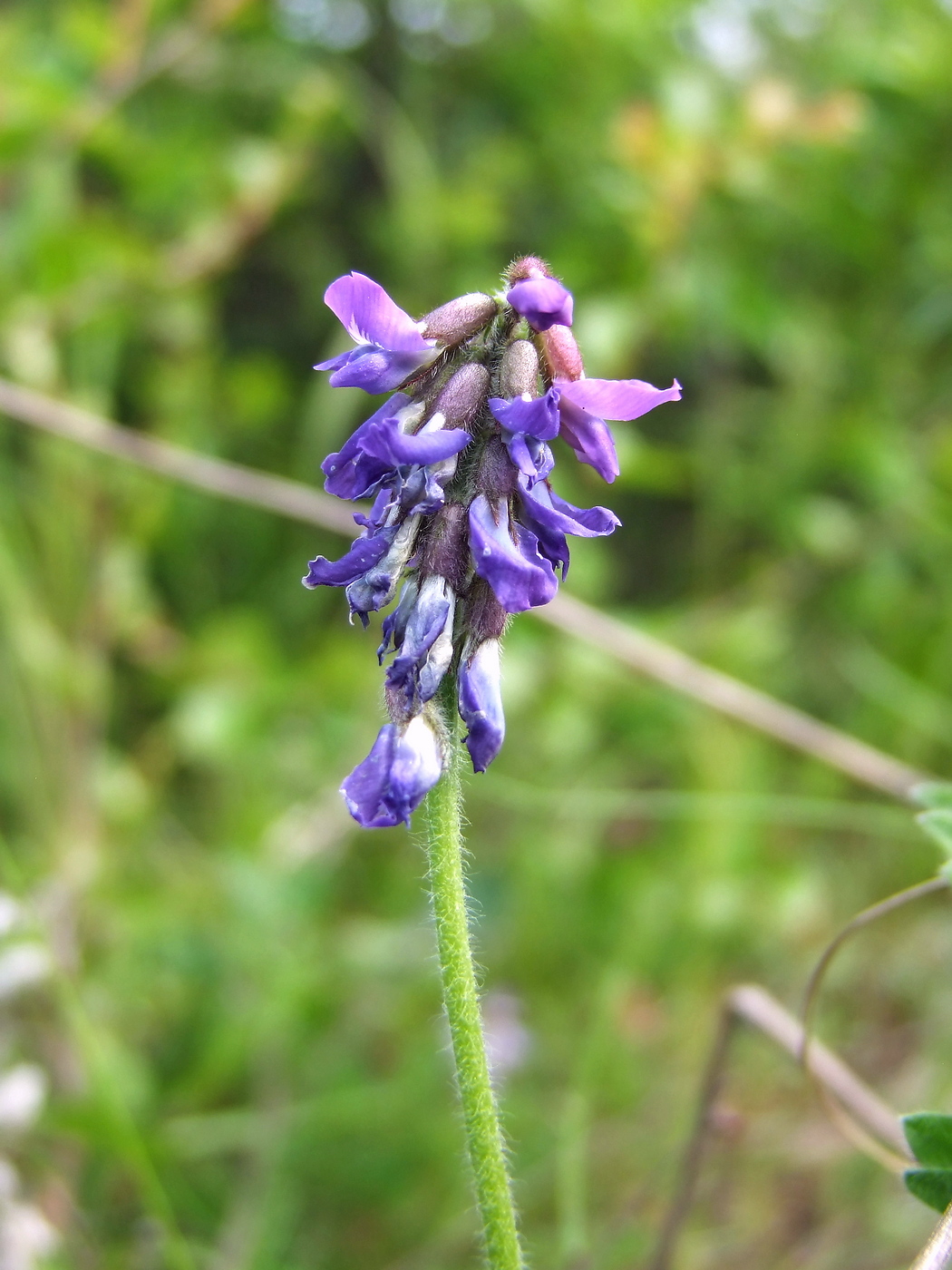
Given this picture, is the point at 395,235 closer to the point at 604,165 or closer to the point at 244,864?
the point at 604,165

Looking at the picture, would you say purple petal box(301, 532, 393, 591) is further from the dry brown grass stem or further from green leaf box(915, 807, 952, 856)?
the dry brown grass stem

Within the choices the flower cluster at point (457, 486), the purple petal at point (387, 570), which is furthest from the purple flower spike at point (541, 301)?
the purple petal at point (387, 570)

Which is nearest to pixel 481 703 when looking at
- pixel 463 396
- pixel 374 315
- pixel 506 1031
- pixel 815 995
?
pixel 463 396

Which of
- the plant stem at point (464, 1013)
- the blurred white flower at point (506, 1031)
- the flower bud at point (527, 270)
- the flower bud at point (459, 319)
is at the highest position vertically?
the blurred white flower at point (506, 1031)

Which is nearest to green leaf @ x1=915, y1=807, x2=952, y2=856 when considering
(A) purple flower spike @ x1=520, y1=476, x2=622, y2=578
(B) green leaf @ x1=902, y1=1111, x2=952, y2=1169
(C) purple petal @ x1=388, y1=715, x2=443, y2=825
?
(B) green leaf @ x1=902, y1=1111, x2=952, y2=1169

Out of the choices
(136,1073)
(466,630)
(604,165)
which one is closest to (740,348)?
(604,165)

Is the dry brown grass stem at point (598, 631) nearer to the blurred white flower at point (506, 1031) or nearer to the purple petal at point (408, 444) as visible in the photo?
the blurred white flower at point (506, 1031)

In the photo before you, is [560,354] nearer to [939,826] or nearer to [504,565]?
[504,565]
